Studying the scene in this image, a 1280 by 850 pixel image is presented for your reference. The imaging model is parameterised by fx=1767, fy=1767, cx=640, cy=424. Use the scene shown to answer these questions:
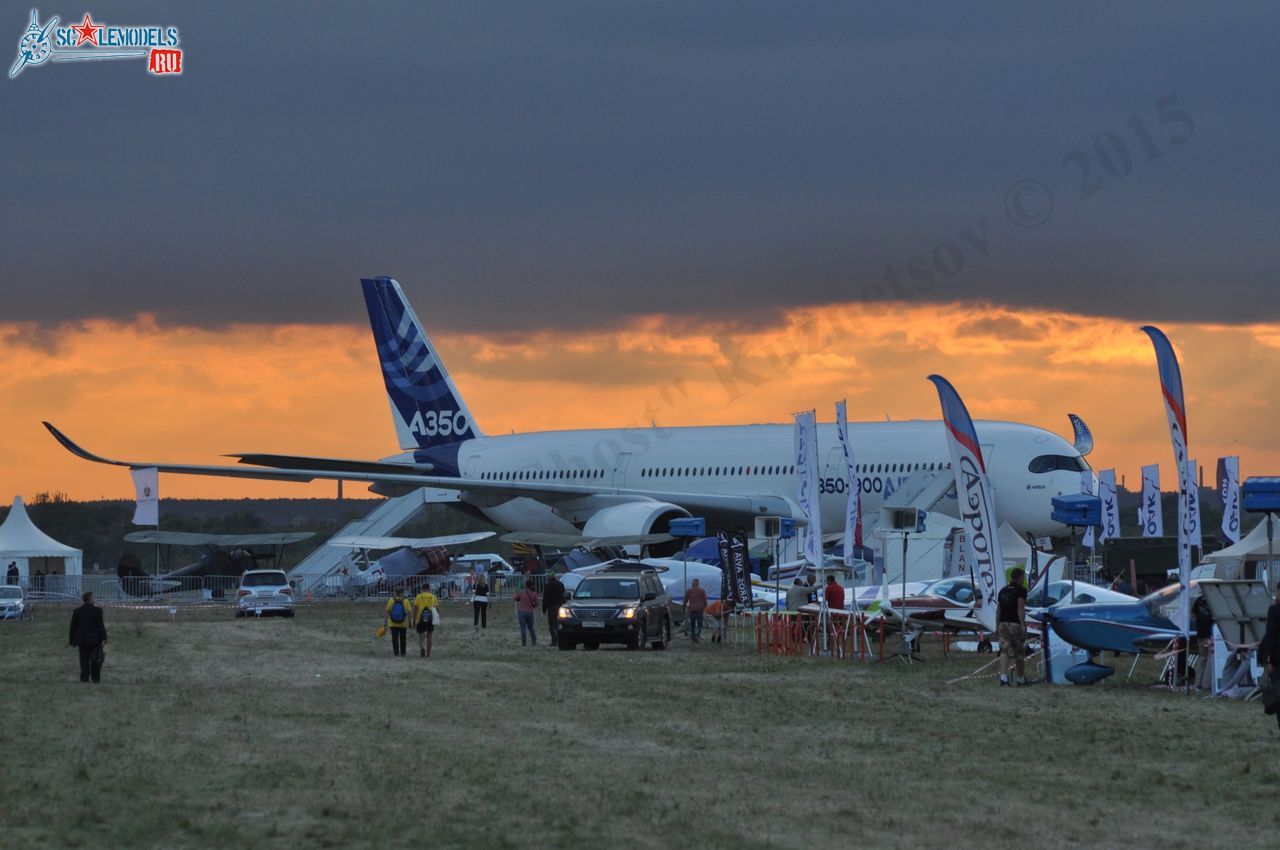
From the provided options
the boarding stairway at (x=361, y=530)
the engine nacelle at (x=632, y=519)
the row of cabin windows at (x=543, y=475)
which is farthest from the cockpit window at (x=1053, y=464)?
the boarding stairway at (x=361, y=530)

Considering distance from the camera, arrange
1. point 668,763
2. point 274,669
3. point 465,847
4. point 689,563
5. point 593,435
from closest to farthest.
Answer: point 465,847 → point 668,763 → point 274,669 → point 689,563 → point 593,435

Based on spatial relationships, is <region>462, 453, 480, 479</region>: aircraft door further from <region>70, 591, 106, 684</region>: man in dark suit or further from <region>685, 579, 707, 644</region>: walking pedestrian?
<region>70, 591, 106, 684</region>: man in dark suit

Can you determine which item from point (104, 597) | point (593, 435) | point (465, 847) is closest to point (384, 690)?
point (465, 847)

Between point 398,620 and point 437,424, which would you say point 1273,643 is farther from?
point 437,424

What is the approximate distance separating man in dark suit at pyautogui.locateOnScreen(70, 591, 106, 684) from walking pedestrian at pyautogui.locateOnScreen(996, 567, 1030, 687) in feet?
40.0

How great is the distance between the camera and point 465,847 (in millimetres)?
10672

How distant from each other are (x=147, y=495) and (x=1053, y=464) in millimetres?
23270

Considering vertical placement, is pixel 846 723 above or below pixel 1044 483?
below

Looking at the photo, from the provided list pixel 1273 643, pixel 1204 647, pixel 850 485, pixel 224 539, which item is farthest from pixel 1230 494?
pixel 224 539

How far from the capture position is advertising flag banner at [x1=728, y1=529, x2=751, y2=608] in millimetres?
37156

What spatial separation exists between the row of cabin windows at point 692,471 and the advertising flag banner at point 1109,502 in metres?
4.19

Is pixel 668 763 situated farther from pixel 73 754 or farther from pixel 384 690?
pixel 384 690

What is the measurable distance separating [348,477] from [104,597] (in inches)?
562

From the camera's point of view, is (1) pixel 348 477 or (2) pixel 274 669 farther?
(1) pixel 348 477
